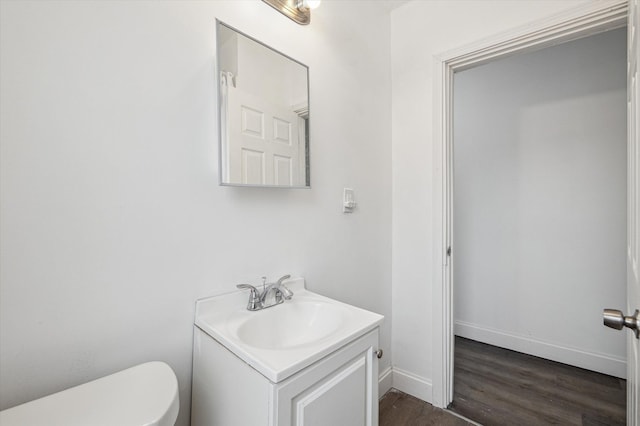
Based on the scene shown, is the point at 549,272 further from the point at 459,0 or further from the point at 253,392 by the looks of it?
the point at 253,392

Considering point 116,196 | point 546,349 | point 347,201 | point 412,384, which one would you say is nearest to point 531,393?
point 546,349

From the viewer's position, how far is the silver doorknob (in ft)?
2.06

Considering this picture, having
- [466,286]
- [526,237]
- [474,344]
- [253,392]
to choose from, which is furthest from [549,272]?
[253,392]

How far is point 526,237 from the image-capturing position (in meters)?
2.30

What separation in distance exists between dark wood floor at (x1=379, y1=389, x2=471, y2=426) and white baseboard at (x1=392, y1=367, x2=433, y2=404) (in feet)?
0.10

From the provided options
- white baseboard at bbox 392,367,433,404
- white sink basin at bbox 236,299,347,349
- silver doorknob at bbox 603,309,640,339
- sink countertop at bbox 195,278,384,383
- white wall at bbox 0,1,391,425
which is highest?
white wall at bbox 0,1,391,425

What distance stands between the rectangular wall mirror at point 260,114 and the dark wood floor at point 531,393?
1671mm

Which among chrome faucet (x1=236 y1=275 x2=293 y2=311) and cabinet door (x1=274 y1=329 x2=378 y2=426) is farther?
chrome faucet (x1=236 y1=275 x2=293 y2=311)

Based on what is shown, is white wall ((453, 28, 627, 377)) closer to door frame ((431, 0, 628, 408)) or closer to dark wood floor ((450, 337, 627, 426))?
dark wood floor ((450, 337, 627, 426))

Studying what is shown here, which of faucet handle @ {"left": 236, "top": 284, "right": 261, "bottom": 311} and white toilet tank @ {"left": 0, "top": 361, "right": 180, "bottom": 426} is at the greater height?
faucet handle @ {"left": 236, "top": 284, "right": 261, "bottom": 311}

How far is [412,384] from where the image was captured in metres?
1.79

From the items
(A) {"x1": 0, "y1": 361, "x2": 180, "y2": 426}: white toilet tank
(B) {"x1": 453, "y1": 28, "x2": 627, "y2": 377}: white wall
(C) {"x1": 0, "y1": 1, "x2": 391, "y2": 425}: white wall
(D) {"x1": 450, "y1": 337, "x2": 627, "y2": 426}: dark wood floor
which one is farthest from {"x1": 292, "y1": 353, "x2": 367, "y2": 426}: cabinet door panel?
(B) {"x1": 453, "y1": 28, "x2": 627, "y2": 377}: white wall

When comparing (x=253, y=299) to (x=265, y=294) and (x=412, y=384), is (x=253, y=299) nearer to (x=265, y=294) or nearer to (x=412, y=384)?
(x=265, y=294)

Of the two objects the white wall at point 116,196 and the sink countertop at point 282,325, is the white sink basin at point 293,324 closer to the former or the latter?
the sink countertop at point 282,325
